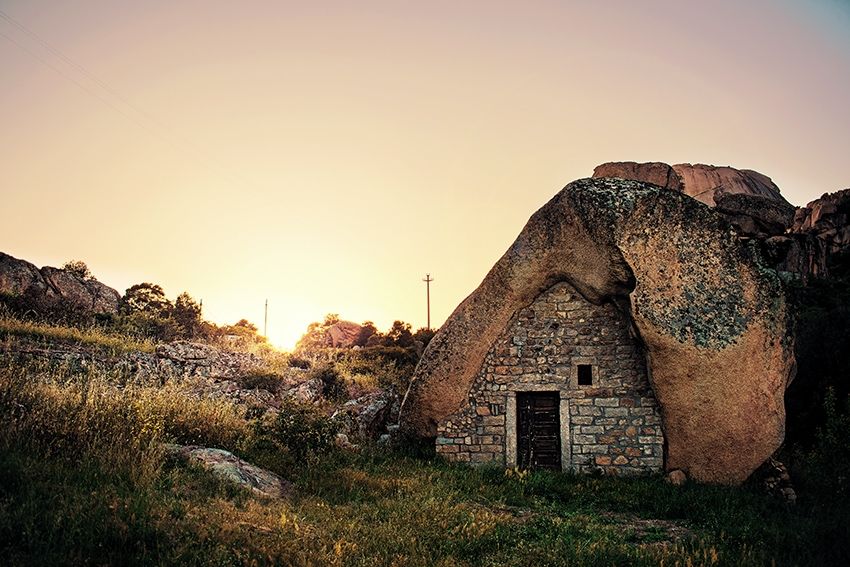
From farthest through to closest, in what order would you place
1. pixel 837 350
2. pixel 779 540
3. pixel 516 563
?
pixel 837 350 < pixel 779 540 < pixel 516 563

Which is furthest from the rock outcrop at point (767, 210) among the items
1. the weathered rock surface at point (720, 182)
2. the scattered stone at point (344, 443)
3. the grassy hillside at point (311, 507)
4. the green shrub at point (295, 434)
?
the green shrub at point (295, 434)

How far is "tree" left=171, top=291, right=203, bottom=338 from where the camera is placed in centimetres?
2995

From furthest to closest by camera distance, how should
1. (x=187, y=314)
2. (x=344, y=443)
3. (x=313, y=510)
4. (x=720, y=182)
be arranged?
1. (x=187, y=314)
2. (x=720, y=182)
3. (x=344, y=443)
4. (x=313, y=510)

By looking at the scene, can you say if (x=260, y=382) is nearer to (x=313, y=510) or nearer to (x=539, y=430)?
(x=539, y=430)

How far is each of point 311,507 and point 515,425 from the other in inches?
222

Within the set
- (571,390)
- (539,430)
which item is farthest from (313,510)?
(571,390)

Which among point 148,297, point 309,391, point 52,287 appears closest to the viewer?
point 309,391

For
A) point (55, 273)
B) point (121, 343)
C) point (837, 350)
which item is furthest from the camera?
point (55, 273)

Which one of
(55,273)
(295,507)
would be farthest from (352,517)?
(55,273)

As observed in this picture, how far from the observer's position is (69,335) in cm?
1836

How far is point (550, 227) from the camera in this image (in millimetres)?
11805

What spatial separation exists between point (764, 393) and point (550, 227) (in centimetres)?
500

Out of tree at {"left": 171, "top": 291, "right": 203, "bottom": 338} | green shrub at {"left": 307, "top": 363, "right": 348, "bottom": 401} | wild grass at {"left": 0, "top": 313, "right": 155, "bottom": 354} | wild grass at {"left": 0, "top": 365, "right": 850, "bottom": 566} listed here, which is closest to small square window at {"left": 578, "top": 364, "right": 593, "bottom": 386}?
wild grass at {"left": 0, "top": 365, "right": 850, "bottom": 566}

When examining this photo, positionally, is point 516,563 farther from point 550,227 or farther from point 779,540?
point 550,227
